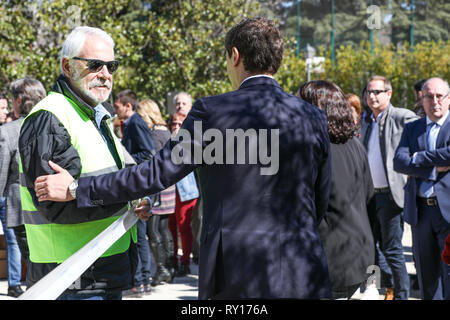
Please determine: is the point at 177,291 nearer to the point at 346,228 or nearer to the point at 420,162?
the point at 420,162

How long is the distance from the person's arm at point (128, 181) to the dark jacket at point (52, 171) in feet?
0.29

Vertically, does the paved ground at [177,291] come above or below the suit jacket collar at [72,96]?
below

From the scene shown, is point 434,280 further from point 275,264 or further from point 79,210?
point 79,210

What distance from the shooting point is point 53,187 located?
2787 millimetres

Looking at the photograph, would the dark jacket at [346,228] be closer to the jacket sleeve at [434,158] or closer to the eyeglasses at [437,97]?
the jacket sleeve at [434,158]

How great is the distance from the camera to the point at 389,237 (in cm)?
691

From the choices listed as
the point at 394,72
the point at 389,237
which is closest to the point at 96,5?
the point at 389,237

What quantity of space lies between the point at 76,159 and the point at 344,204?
2013 millimetres

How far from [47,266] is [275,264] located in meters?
1.07

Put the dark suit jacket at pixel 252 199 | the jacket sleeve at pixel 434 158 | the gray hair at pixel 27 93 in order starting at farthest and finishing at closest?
the gray hair at pixel 27 93
the jacket sleeve at pixel 434 158
the dark suit jacket at pixel 252 199

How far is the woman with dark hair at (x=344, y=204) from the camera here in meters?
4.29

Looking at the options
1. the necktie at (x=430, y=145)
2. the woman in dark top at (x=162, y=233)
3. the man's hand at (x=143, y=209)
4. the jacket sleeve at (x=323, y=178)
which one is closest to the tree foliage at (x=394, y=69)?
the woman in dark top at (x=162, y=233)

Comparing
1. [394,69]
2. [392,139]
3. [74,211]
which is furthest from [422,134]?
[394,69]

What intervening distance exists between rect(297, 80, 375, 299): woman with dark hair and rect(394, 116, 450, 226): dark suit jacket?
4.56 feet
